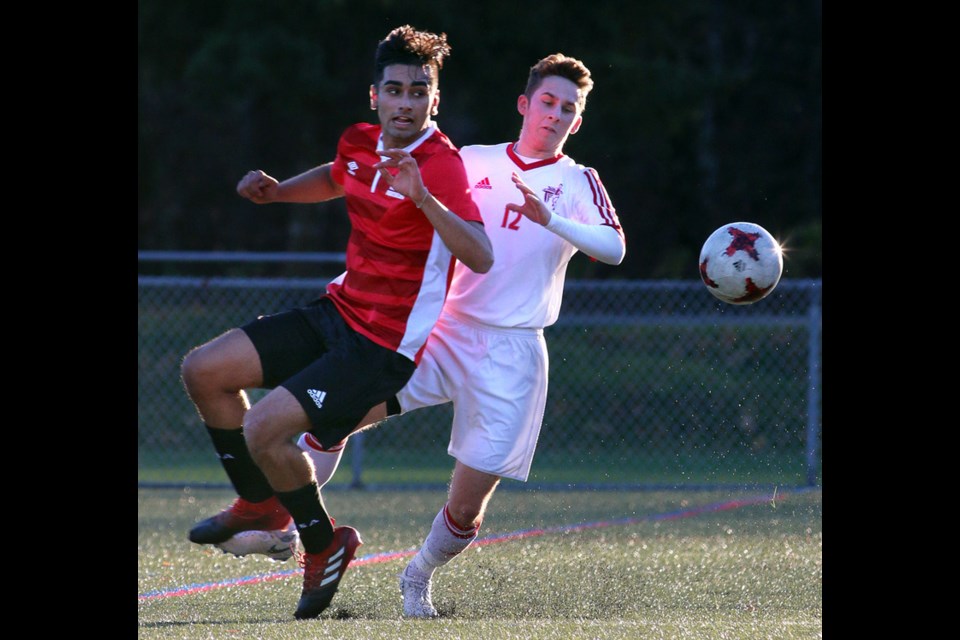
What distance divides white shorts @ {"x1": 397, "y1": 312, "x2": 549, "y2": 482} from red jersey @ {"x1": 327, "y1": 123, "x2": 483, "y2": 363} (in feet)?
0.92

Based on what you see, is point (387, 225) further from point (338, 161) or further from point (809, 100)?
point (809, 100)

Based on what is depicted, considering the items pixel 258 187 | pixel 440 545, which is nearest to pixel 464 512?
pixel 440 545

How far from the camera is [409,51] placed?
5.38 m

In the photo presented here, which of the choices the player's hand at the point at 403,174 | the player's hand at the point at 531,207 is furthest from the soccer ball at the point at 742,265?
the player's hand at the point at 403,174

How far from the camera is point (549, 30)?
64.7 ft

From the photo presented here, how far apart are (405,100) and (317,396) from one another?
46.4 inches

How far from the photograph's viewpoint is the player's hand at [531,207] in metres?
5.29

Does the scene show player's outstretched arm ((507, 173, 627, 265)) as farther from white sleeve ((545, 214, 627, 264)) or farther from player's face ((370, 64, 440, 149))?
player's face ((370, 64, 440, 149))

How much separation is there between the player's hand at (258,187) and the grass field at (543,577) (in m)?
1.68

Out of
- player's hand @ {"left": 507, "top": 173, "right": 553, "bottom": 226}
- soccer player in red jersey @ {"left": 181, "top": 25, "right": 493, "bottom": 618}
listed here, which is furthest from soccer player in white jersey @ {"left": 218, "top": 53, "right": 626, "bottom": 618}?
soccer player in red jersey @ {"left": 181, "top": 25, "right": 493, "bottom": 618}

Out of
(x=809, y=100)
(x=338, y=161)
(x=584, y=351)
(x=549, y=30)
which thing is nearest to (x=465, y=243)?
(x=338, y=161)

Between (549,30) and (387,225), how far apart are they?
14.9 m

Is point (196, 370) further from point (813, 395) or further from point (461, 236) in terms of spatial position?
point (813, 395)

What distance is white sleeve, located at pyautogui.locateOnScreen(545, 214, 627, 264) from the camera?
17.8 feet
